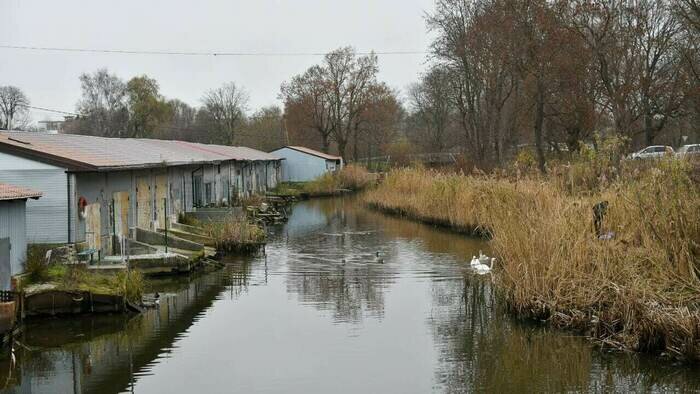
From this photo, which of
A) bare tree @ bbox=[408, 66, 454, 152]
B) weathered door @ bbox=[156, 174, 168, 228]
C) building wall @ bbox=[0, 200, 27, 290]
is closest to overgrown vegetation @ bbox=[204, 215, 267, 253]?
weathered door @ bbox=[156, 174, 168, 228]

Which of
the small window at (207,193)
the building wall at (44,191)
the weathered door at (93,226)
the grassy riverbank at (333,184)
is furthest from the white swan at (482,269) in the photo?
the grassy riverbank at (333,184)

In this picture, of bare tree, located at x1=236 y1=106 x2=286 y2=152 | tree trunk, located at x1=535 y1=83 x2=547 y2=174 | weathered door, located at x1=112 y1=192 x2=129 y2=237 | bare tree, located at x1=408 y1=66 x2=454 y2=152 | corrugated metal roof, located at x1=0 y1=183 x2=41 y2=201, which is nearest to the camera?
corrugated metal roof, located at x1=0 y1=183 x2=41 y2=201

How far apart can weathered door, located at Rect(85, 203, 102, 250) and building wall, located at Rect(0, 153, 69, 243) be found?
85 centimetres

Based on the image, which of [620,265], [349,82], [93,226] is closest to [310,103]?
[349,82]

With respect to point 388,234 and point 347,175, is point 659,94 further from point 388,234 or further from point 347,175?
point 347,175

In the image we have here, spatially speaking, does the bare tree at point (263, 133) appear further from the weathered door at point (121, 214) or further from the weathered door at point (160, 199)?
the weathered door at point (121, 214)

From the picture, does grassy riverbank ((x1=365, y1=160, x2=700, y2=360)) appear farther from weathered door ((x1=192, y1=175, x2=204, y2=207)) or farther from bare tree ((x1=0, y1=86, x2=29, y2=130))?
bare tree ((x1=0, y1=86, x2=29, y2=130))

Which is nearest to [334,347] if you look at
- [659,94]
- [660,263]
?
[660,263]

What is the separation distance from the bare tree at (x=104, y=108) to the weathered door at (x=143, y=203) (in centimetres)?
4272

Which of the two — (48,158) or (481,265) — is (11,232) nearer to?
(48,158)

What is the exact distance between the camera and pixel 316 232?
3141 centimetres

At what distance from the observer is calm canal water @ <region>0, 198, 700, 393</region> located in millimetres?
11562

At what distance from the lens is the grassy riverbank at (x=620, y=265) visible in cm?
1198

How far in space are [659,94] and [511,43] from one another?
751 centimetres
